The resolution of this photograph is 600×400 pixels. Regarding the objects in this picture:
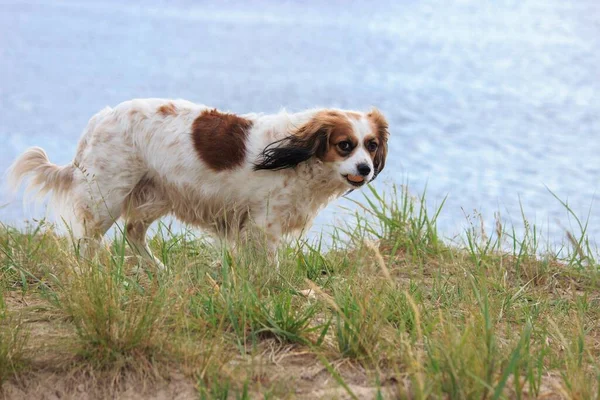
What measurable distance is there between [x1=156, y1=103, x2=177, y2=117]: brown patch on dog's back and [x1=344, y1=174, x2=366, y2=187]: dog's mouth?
3.76 ft

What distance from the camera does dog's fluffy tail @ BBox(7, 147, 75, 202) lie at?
17.3 ft

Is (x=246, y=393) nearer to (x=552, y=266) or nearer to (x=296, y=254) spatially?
(x=296, y=254)

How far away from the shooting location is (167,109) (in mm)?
5078

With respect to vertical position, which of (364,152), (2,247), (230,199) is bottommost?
(2,247)

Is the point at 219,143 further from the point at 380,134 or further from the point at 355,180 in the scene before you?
the point at 380,134

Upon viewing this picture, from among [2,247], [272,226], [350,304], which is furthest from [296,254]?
[2,247]

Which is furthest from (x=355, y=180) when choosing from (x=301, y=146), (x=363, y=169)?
(x=301, y=146)

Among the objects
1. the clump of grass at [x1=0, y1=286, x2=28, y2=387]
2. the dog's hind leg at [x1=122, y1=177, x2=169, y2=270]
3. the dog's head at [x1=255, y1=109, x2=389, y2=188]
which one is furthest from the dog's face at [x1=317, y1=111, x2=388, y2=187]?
the clump of grass at [x1=0, y1=286, x2=28, y2=387]

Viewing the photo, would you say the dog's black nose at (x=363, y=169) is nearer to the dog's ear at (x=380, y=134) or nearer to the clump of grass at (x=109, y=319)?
the dog's ear at (x=380, y=134)

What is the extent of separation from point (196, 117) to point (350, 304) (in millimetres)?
1986

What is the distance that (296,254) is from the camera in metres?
4.48

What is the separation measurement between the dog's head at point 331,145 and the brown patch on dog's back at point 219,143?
0.17 metres

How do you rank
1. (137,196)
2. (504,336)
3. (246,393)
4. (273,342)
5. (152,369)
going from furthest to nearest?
(137,196) → (504,336) → (273,342) → (152,369) → (246,393)

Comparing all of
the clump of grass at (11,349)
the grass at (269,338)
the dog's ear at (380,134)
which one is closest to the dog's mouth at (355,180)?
the dog's ear at (380,134)
